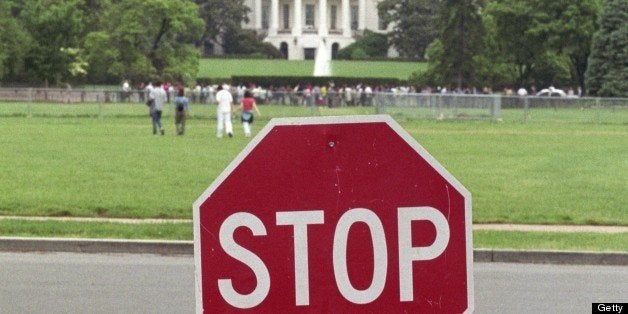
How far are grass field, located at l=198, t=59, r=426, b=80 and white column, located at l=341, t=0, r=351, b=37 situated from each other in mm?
21890

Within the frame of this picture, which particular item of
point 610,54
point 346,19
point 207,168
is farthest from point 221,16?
point 207,168

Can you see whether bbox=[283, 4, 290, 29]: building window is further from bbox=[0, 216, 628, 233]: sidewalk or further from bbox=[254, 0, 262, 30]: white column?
bbox=[0, 216, 628, 233]: sidewalk

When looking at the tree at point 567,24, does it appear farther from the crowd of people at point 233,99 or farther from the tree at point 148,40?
the tree at point 148,40

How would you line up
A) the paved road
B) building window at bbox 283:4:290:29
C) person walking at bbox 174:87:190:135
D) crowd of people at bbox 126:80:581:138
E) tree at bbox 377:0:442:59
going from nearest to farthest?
the paved road, crowd of people at bbox 126:80:581:138, person walking at bbox 174:87:190:135, tree at bbox 377:0:442:59, building window at bbox 283:4:290:29

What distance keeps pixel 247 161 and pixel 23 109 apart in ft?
153

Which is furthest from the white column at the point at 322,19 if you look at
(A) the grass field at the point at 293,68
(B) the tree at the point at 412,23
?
(A) the grass field at the point at 293,68

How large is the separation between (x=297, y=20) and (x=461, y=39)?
66.6 m

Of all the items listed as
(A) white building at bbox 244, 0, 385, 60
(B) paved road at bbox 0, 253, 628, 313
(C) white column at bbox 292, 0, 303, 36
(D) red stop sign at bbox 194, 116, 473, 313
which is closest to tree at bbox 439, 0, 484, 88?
(B) paved road at bbox 0, 253, 628, 313

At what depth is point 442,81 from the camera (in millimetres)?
69500

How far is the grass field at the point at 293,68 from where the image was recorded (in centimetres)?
9562

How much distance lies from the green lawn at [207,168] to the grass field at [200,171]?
2 cm

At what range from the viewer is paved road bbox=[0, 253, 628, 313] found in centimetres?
1004

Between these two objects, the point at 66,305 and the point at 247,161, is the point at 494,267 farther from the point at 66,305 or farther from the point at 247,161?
the point at 247,161

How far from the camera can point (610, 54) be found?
6081 centimetres
